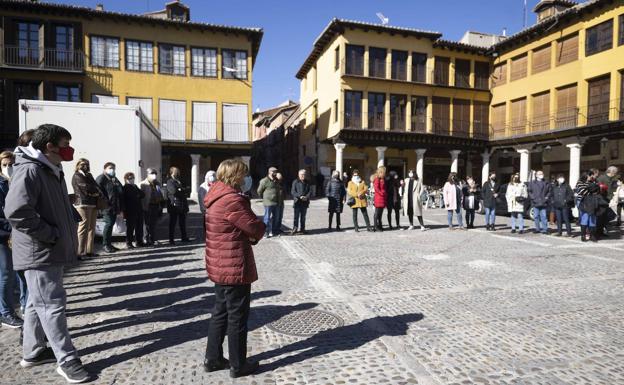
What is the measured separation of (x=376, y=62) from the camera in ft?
92.4

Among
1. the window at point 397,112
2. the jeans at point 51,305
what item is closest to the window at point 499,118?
the window at point 397,112

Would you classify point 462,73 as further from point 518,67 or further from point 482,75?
point 518,67

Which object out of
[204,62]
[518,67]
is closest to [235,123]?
[204,62]

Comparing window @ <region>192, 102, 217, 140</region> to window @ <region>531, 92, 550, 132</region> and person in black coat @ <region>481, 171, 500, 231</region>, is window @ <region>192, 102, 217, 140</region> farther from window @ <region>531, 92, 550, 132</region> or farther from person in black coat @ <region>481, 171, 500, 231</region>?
window @ <region>531, 92, 550, 132</region>

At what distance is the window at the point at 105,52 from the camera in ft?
79.1

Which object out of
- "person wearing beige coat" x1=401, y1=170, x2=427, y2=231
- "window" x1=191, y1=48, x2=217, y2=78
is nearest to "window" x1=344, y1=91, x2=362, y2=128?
"window" x1=191, y1=48, x2=217, y2=78

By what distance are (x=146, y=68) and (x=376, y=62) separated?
14.7 m

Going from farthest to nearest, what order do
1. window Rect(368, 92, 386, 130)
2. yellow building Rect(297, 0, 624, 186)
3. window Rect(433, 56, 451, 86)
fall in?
window Rect(433, 56, 451, 86), window Rect(368, 92, 386, 130), yellow building Rect(297, 0, 624, 186)

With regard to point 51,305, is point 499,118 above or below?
above

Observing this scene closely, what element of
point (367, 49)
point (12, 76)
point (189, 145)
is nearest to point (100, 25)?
point (12, 76)

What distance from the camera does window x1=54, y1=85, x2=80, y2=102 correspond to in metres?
23.6

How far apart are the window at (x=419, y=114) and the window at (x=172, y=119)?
1549 centimetres

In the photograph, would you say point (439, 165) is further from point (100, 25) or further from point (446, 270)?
point (446, 270)

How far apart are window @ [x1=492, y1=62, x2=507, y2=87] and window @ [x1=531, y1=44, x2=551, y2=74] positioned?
2.61 metres
